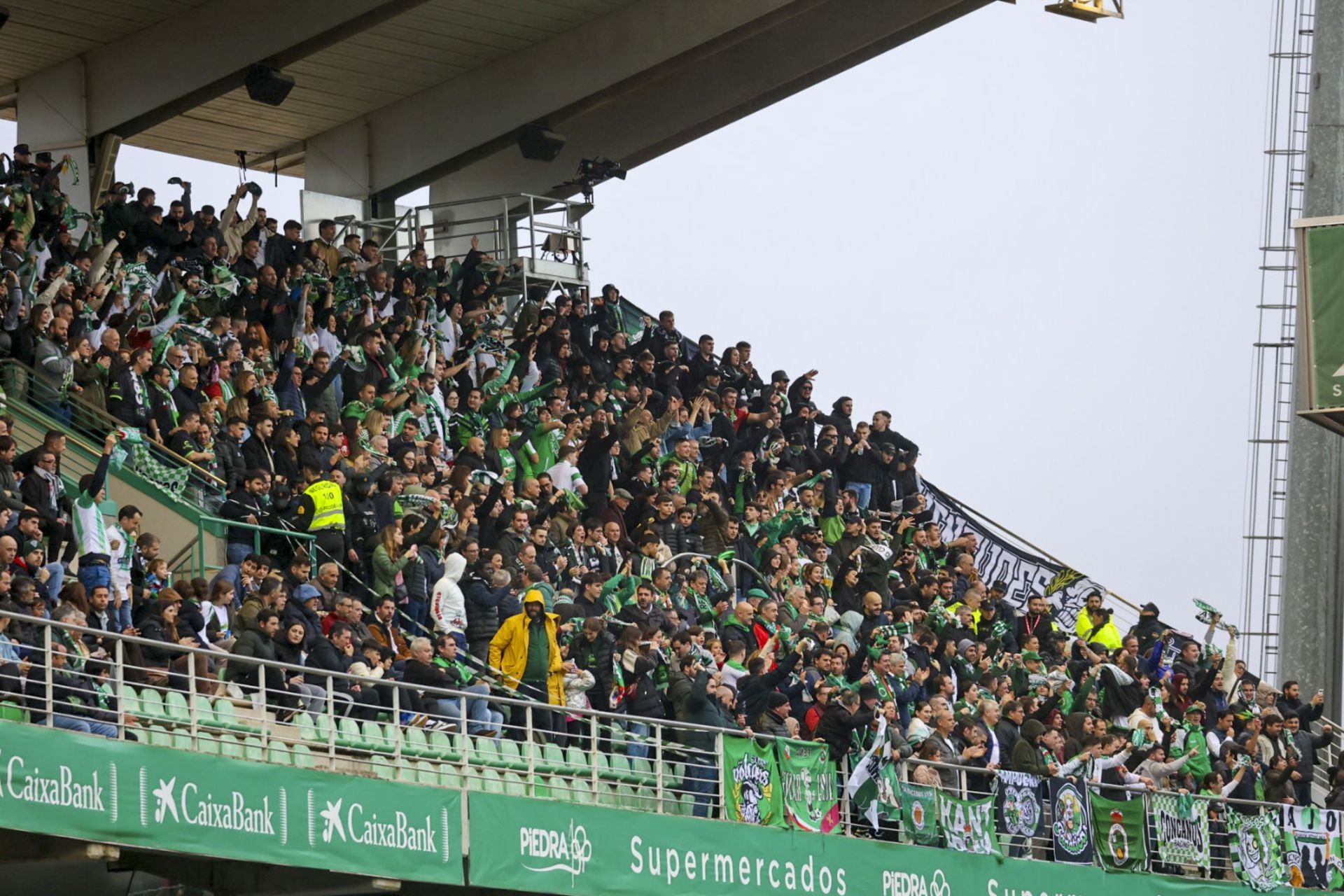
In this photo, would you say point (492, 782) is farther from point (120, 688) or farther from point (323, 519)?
point (120, 688)

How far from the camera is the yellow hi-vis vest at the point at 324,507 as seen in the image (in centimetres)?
1728

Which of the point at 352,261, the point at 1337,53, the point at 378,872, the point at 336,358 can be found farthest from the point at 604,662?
the point at 1337,53

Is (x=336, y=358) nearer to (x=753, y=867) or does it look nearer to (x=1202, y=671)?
(x=753, y=867)

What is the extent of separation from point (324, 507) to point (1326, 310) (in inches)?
287

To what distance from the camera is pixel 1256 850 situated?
66.1ft

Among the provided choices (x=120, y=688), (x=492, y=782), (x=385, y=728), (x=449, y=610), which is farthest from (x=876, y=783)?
(x=120, y=688)

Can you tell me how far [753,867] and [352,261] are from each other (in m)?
9.53

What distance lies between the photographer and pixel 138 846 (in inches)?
513

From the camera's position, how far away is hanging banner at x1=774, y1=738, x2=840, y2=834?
16594mm

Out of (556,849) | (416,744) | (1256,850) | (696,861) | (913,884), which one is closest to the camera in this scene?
(416,744)

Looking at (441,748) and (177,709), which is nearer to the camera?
(177,709)

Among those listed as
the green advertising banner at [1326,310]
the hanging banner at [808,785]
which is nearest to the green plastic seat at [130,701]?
the hanging banner at [808,785]

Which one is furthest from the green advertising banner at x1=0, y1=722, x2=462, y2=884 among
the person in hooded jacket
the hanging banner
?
the hanging banner

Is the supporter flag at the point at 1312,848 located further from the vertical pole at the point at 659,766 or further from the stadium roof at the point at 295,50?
the stadium roof at the point at 295,50
